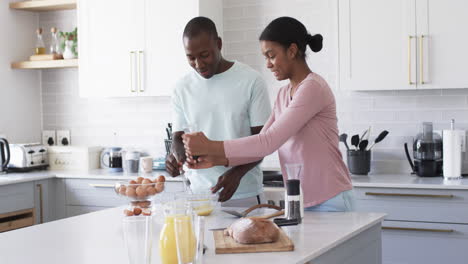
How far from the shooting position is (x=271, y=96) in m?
4.77

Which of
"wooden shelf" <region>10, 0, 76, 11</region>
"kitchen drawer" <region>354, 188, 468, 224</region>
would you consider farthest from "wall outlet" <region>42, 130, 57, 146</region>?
"kitchen drawer" <region>354, 188, 468, 224</region>

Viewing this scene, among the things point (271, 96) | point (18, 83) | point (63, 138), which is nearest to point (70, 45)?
point (18, 83)

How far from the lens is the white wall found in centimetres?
525

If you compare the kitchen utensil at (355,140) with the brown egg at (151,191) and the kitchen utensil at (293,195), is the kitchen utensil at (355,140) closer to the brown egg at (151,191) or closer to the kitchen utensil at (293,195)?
the kitchen utensil at (293,195)

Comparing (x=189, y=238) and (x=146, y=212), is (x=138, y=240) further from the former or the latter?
(x=146, y=212)

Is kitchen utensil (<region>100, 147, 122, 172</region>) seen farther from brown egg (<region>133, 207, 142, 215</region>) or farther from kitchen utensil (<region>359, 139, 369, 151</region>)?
brown egg (<region>133, 207, 142, 215</region>)

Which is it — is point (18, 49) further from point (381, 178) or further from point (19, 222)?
point (381, 178)

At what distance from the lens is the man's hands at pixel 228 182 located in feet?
8.93

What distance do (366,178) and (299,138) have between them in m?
1.73

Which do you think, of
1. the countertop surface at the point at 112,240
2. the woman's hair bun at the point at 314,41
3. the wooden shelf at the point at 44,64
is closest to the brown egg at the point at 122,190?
the countertop surface at the point at 112,240

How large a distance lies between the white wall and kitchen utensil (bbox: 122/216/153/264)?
3863 mm

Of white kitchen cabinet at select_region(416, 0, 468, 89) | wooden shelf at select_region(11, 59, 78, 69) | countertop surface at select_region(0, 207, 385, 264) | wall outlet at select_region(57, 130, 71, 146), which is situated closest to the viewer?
countertop surface at select_region(0, 207, 385, 264)

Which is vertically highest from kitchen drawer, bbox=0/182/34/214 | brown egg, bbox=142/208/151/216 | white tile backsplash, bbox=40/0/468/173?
white tile backsplash, bbox=40/0/468/173

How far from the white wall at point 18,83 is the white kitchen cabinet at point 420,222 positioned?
3004 mm
